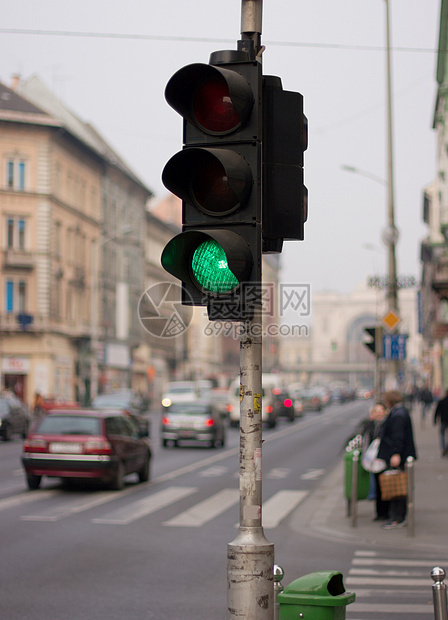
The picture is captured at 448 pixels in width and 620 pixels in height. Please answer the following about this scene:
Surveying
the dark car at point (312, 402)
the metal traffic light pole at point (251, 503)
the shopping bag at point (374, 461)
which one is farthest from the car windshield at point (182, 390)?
the metal traffic light pole at point (251, 503)

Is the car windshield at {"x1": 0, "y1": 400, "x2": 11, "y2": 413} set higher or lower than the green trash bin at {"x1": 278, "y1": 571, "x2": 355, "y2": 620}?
higher

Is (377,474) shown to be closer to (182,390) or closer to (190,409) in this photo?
(190,409)

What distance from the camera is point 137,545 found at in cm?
1202

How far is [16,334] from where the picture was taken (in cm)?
5741

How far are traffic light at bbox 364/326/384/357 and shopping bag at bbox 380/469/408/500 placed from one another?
8084 mm

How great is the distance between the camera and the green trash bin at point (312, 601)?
524 centimetres

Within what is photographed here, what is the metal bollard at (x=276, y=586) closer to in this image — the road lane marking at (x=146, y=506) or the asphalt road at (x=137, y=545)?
the asphalt road at (x=137, y=545)

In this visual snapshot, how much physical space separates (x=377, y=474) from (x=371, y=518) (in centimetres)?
113

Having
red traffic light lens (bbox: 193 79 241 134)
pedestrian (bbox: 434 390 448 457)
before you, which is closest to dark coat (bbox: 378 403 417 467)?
red traffic light lens (bbox: 193 79 241 134)

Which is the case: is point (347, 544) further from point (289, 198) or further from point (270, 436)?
point (270, 436)

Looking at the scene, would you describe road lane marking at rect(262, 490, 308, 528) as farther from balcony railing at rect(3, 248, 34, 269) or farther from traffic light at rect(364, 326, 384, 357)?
balcony railing at rect(3, 248, 34, 269)

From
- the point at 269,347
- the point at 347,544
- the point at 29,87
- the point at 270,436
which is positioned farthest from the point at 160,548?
the point at 269,347

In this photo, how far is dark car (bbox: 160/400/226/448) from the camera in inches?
1227

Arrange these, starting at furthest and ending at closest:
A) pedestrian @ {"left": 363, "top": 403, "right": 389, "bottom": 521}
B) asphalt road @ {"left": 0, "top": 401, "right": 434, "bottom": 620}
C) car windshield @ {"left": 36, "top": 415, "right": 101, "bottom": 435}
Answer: car windshield @ {"left": 36, "top": 415, "right": 101, "bottom": 435}
pedestrian @ {"left": 363, "top": 403, "right": 389, "bottom": 521}
asphalt road @ {"left": 0, "top": 401, "right": 434, "bottom": 620}
